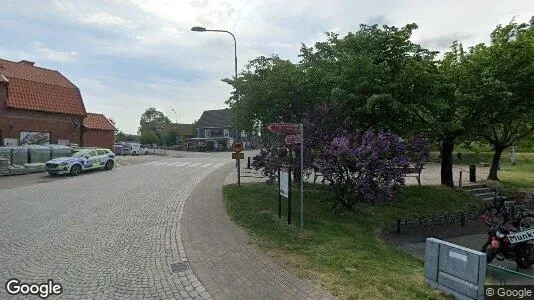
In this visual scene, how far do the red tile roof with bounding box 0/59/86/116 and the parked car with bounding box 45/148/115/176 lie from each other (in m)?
9.01

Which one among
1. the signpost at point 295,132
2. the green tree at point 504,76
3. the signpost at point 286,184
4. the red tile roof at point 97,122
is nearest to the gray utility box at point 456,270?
the signpost at point 295,132

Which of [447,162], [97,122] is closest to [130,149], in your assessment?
[97,122]

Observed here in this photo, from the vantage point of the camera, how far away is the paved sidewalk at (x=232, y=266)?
5.70 m

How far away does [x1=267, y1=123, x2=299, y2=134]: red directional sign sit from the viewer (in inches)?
356

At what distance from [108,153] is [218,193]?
44.5 ft

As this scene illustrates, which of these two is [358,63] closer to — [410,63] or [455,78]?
[410,63]

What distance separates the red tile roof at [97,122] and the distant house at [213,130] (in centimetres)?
3009

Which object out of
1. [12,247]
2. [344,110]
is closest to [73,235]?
[12,247]

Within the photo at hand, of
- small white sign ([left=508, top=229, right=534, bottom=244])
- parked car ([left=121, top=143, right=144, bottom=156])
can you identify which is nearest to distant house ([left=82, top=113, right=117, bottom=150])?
parked car ([left=121, top=143, right=144, bottom=156])

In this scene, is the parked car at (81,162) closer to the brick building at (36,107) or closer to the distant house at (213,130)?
the brick building at (36,107)

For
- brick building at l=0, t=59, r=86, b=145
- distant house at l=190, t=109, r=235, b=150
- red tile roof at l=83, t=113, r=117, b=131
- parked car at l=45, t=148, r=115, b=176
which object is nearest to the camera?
parked car at l=45, t=148, r=115, b=176

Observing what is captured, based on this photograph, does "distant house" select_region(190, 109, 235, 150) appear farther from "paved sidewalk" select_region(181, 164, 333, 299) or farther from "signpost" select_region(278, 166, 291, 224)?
"paved sidewalk" select_region(181, 164, 333, 299)

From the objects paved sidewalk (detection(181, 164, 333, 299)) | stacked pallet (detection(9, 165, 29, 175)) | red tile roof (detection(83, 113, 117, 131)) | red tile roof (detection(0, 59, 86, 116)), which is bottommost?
paved sidewalk (detection(181, 164, 333, 299))

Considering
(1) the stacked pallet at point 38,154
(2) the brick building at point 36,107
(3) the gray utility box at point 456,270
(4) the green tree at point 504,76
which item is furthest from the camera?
(2) the brick building at point 36,107
